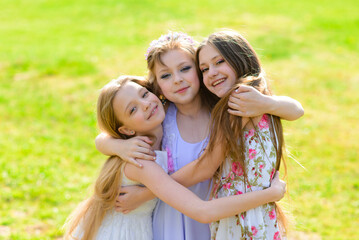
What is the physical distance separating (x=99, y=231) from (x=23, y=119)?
465 centimetres

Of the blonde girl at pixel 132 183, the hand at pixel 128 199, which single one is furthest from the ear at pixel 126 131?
the hand at pixel 128 199

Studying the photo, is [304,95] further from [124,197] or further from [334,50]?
[124,197]

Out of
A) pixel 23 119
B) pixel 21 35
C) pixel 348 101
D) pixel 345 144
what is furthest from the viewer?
pixel 21 35

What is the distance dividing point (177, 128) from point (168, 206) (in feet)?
1.63

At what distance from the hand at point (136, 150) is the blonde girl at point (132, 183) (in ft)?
0.14

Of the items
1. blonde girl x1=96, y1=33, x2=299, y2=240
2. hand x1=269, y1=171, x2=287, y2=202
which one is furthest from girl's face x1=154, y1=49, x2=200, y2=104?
hand x1=269, y1=171, x2=287, y2=202

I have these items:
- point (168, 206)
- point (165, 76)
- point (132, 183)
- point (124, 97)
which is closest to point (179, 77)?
point (165, 76)

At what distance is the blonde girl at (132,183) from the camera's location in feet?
8.02

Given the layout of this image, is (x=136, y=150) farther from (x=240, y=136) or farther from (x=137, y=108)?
(x=240, y=136)

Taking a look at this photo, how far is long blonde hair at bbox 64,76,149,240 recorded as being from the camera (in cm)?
275

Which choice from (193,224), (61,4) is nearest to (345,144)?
(193,224)

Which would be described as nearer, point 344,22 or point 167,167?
point 167,167

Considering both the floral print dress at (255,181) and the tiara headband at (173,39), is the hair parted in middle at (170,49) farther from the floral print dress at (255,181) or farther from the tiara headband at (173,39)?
the floral print dress at (255,181)

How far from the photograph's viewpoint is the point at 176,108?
2982 mm
